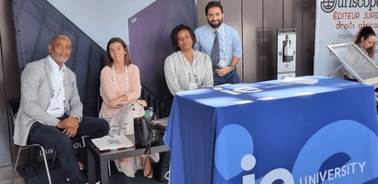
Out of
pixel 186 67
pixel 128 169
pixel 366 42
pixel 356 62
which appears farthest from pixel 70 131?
pixel 366 42

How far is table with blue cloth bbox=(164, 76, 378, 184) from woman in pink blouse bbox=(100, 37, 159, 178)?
162cm

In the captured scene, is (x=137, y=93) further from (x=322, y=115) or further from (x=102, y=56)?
(x=322, y=115)

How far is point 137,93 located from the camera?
399 cm

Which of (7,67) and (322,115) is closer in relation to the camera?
(322,115)

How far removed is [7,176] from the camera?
3951mm

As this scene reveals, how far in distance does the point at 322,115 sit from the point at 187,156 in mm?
699

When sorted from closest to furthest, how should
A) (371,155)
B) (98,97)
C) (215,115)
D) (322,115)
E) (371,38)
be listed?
(215,115) < (322,115) < (371,155) < (98,97) < (371,38)

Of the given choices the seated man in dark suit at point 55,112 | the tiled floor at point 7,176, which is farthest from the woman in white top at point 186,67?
the tiled floor at point 7,176

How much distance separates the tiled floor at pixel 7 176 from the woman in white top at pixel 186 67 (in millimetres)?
1669

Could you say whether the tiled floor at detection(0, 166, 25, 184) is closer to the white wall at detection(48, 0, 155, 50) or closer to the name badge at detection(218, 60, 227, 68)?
the white wall at detection(48, 0, 155, 50)

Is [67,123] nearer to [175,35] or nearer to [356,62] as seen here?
[175,35]

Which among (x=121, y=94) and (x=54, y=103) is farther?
(x=121, y=94)

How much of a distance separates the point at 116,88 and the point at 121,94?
75mm

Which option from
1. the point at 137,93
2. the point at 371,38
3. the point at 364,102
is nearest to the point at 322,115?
the point at 364,102
